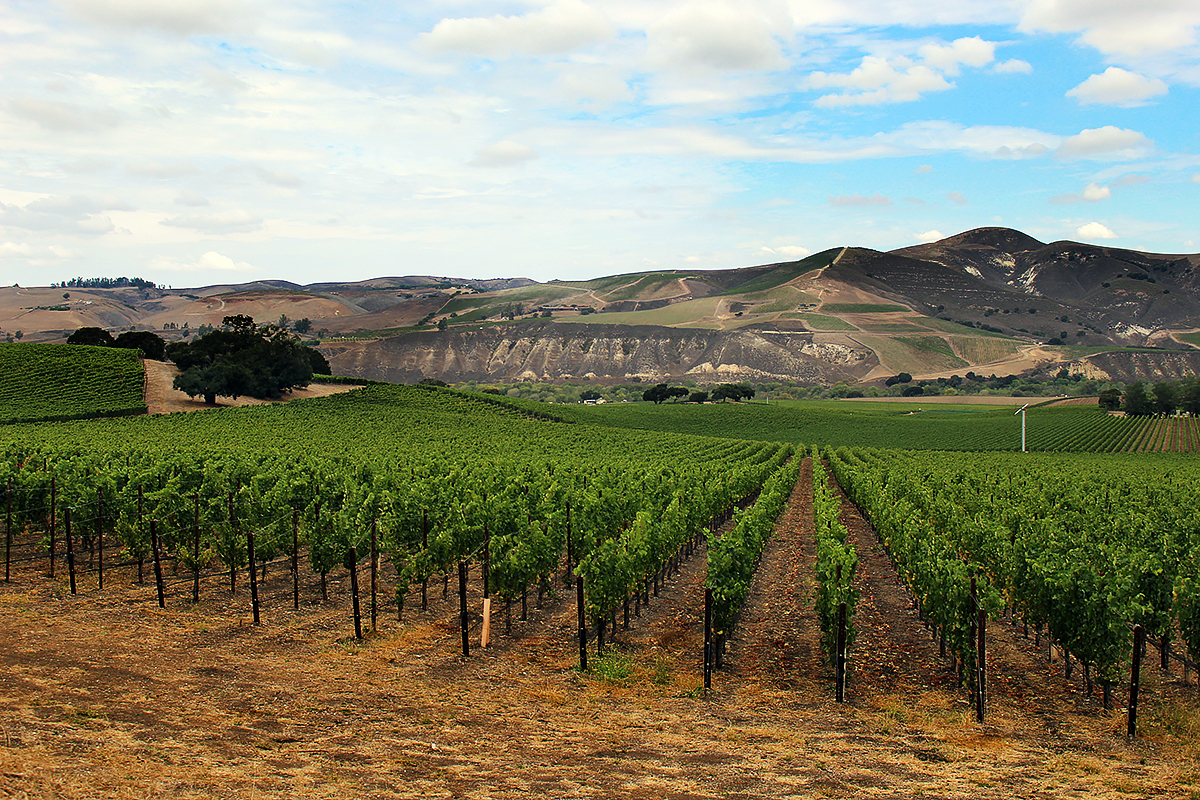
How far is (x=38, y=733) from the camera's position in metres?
9.79

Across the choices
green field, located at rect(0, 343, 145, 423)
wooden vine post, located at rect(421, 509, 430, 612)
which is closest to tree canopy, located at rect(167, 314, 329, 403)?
green field, located at rect(0, 343, 145, 423)

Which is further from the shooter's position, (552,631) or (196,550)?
(196,550)

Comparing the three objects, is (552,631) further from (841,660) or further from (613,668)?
(841,660)

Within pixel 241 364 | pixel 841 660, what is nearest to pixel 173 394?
pixel 241 364

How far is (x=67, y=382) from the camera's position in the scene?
3051 inches

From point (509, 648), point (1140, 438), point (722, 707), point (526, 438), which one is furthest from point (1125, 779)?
point (1140, 438)

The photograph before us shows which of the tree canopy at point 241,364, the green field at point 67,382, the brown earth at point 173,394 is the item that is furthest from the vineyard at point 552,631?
the tree canopy at point 241,364

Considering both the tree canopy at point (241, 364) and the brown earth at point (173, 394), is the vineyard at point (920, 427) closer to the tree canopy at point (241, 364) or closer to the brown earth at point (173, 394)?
the brown earth at point (173, 394)

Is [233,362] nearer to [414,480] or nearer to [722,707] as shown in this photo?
[414,480]

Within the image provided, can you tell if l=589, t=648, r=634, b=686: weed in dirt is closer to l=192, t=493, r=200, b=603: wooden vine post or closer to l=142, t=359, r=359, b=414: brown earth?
l=192, t=493, r=200, b=603: wooden vine post

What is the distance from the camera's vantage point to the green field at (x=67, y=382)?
6662 centimetres

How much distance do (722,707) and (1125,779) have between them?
19.3ft

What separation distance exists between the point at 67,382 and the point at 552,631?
264 feet

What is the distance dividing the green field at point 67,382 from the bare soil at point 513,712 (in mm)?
56527
